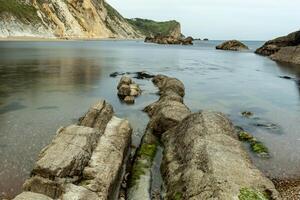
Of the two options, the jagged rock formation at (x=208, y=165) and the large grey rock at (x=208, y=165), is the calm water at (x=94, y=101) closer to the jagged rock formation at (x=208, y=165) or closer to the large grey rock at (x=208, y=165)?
the jagged rock formation at (x=208, y=165)

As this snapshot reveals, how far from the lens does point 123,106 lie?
3775cm

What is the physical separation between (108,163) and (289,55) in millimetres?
98265

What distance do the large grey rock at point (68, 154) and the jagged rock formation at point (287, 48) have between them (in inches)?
3510

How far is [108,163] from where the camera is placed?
17234 millimetres

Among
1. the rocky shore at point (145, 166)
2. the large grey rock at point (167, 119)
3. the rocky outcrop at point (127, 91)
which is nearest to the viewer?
the rocky shore at point (145, 166)

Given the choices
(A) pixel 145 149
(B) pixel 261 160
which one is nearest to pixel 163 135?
(A) pixel 145 149

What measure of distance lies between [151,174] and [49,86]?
3226 cm

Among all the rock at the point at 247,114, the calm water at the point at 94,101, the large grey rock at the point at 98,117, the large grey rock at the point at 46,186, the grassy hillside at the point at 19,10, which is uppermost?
the grassy hillside at the point at 19,10

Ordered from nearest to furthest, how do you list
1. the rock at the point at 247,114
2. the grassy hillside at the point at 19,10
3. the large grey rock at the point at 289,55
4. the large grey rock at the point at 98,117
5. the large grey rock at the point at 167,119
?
the large grey rock at the point at 98,117, the large grey rock at the point at 167,119, the rock at the point at 247,114, the large grey rock at the point at 289,55, the grassy hillside at the point at 19,10

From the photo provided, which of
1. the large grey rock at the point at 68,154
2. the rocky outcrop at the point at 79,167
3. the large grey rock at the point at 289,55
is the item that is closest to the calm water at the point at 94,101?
the large grey rock at the point at 68,154

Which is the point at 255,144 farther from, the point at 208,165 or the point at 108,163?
the point at 108,163

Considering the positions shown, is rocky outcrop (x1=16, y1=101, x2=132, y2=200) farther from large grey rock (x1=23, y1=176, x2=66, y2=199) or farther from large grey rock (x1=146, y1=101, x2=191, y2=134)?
large grey rock (x1=146, y1=101, x2=191, y2=134)

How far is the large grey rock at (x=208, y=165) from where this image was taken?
48.1 feet

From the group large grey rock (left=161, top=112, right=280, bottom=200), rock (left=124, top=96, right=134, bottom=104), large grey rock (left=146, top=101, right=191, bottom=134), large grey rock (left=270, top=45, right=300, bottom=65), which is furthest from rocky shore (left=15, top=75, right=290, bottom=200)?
large grey rock (left=270, top=45, right=300, bottom=65)
